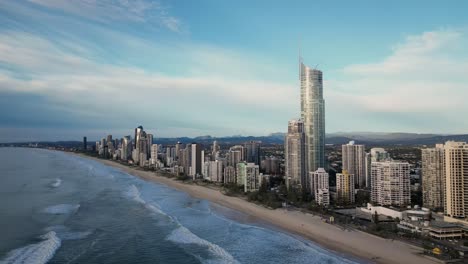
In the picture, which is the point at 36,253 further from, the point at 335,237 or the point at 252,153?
the point at 252,153

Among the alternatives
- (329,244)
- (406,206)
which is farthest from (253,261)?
(406,206)

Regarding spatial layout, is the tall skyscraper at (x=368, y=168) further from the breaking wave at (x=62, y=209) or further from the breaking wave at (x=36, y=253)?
the breaking wave at (x=36, y=253)

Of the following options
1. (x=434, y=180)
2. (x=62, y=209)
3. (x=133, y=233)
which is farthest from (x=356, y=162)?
(x=62, y=209)

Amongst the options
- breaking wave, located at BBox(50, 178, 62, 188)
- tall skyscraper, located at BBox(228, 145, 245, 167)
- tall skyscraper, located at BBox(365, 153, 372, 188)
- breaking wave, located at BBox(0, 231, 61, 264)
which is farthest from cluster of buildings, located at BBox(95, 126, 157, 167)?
breaking wave, located at BBox(0, 231, 61, 264)

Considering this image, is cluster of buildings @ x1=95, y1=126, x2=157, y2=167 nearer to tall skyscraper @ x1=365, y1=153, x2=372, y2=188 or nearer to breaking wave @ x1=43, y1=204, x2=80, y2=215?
tall skyscraper @ x1=365, y1=153, x2=372, y2=188

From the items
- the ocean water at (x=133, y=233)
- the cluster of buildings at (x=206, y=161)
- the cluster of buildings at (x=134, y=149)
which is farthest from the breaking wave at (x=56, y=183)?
the cluster of buildings at (x=134, y=149)

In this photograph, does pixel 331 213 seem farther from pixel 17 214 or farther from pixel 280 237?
pixel 17 214
